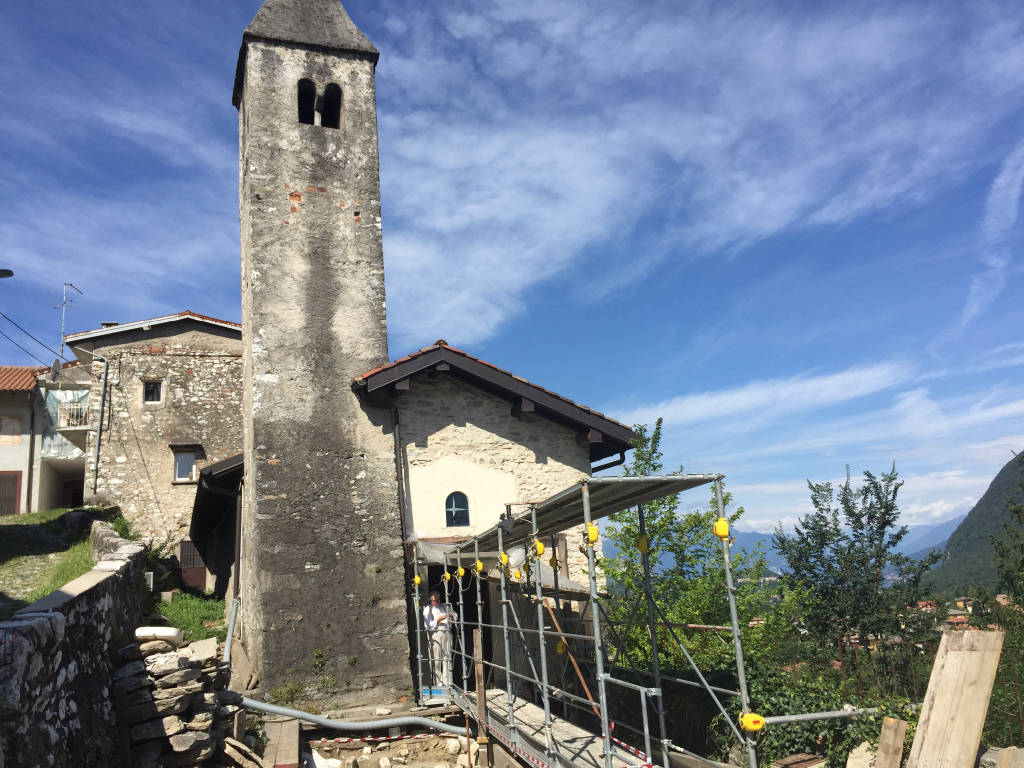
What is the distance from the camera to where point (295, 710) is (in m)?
10.1

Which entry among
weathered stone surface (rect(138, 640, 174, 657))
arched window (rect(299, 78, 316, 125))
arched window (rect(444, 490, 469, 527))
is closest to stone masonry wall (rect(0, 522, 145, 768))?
weathered stone surface (rect(138, 640, 174, 657))

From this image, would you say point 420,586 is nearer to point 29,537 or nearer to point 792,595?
point 792,595

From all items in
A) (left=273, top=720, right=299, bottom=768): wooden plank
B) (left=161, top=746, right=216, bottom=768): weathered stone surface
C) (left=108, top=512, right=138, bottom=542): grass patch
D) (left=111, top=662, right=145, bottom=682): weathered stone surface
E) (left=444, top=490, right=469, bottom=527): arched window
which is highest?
(left=108, top=512, right=138, bottom=542): grass patch

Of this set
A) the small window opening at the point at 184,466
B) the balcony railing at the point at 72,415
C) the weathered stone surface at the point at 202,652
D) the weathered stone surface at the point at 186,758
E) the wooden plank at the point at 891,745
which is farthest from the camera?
the balcony railing at the point at 72,415

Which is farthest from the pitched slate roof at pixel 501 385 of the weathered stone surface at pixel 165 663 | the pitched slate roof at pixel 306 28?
the pitched slate roof at pixel 306 28

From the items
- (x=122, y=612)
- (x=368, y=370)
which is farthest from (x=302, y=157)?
(x=122, y=612)

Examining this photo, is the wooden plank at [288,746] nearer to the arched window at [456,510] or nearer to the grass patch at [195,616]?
the arched window at [456,510]

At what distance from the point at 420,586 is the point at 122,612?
5.10 metres

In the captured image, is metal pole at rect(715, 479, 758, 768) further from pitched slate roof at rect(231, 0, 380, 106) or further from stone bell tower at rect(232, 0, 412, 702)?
pitched slate roof at rect(231, 0, 380, 106)

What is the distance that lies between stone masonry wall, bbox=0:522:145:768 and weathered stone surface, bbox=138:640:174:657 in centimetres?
23

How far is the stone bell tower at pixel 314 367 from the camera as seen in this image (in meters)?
10.9

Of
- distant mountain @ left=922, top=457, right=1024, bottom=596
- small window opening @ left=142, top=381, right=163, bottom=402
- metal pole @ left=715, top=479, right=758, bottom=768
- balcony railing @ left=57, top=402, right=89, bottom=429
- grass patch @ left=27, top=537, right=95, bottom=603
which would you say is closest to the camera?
metal pole @ left=715, top=479, right=758, bottom=768

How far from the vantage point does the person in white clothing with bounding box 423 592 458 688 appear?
1130cm

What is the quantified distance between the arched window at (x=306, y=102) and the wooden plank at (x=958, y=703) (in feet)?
42.1
